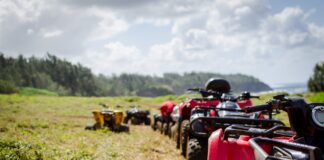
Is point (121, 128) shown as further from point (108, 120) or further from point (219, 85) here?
point (219, 85)

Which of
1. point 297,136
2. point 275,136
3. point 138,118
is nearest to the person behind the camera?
point 297,136

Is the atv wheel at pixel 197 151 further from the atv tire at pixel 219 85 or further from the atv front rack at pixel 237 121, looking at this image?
the atv tire at pixel 219 85

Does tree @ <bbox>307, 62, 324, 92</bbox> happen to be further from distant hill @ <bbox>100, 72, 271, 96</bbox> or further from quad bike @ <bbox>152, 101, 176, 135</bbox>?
distant hill @ <bbox>100, 72, 271, 96</bbox>

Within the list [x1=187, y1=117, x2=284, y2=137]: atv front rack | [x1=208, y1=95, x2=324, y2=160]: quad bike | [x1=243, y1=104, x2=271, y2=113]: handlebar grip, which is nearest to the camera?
[x1=208, y1=95, x2=324, y2=160]: quad bike

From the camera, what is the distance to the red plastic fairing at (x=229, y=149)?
405cm

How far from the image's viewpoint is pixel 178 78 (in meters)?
187

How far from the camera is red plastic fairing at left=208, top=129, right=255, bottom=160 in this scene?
4.05 m

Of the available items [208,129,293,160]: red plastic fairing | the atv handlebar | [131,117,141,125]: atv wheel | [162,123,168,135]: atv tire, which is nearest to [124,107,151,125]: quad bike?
[131,117,141,125]: atv wheel

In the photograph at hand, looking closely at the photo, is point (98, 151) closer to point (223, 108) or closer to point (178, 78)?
point (223, 108)

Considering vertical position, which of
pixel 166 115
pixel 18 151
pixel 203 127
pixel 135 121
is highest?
pixel 203 127

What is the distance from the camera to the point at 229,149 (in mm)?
4184

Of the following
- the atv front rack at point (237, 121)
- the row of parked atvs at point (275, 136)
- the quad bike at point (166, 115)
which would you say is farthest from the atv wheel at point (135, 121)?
the row of parked atvs at point (275, 136)

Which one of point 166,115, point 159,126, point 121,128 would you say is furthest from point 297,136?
point 159,126

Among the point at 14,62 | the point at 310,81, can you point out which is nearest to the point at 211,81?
the point at 310,81
